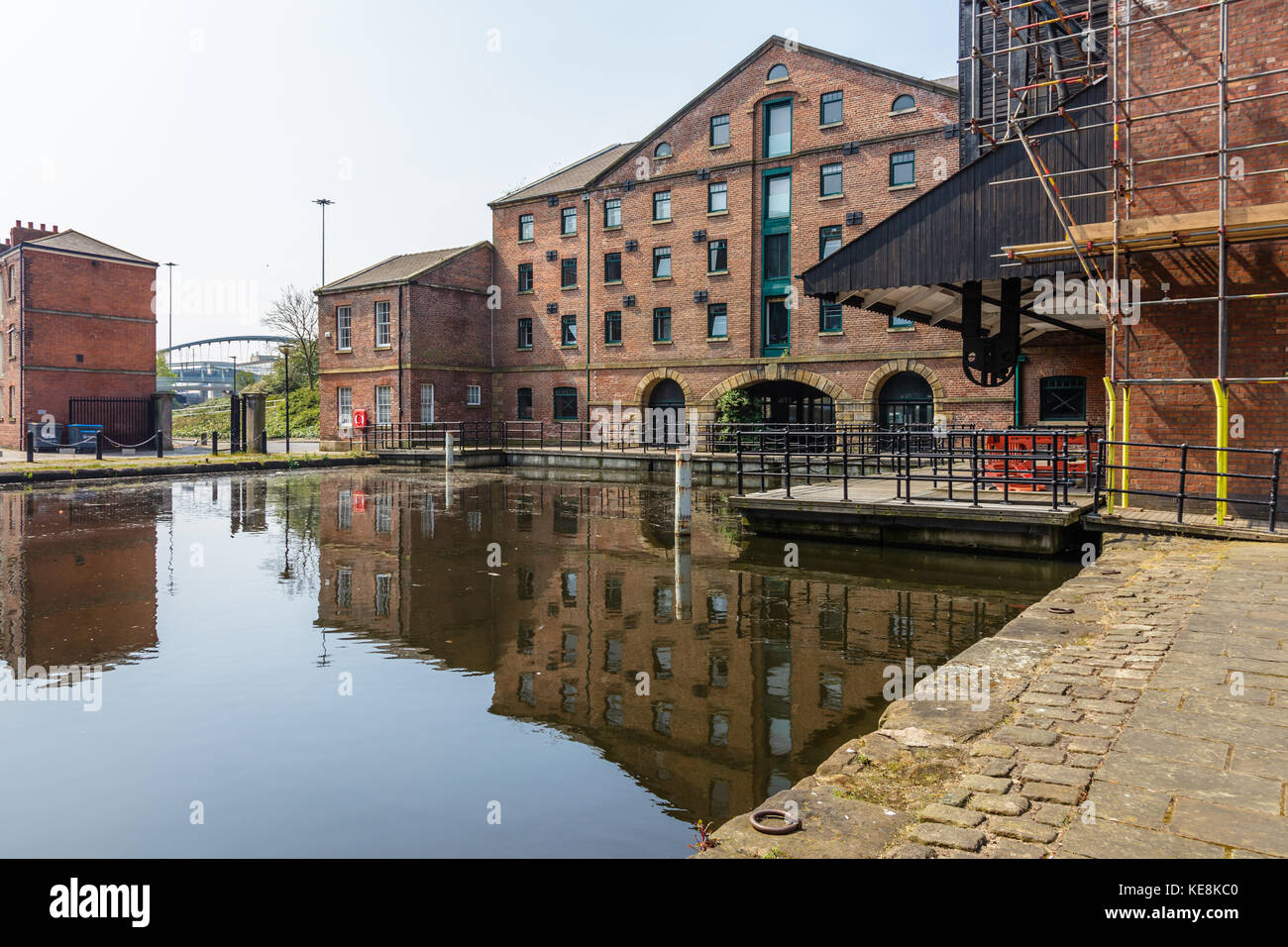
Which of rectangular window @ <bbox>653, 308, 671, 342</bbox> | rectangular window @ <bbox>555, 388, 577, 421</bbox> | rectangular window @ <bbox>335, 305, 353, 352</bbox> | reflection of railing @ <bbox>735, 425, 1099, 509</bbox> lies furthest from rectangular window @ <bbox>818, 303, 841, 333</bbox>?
rectangular window @ <bbox>335, 305, 353, 352</bbox>

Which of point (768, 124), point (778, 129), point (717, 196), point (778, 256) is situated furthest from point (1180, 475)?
point (717, 196)

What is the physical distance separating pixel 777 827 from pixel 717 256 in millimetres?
29246

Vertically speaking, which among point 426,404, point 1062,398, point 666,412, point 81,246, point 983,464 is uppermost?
point 81,246

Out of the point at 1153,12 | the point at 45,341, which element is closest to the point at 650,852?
the point at 1153,12

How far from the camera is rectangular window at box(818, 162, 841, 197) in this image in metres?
28.2

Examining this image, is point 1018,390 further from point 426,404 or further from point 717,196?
point 426,404

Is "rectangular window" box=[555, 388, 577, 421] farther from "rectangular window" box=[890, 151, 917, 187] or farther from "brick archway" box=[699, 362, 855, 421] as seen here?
"rectangular window" box=[890, 151, 917, 187]

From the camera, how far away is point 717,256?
30859 mm

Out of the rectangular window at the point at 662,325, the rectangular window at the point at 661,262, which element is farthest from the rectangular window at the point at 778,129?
the rectangular window at the point at 662,325

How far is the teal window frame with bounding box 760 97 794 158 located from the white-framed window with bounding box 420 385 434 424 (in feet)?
51.5

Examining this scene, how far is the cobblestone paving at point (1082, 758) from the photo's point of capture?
2980 mm

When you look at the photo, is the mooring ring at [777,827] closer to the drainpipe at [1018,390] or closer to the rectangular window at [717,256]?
the drainpipe at [1018,390]

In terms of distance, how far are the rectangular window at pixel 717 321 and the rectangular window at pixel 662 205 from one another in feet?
13.1
